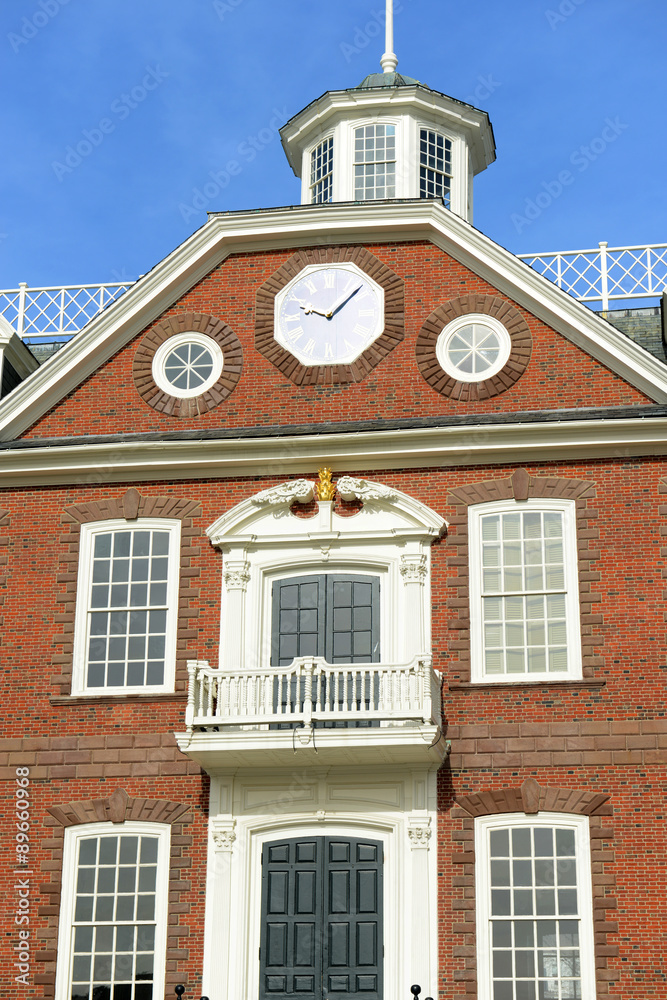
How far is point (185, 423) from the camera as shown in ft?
72.0

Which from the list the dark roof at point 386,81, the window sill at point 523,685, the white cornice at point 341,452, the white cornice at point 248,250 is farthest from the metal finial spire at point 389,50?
the window sill at point 523,685

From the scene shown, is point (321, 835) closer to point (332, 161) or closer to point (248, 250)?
point (248, 250)

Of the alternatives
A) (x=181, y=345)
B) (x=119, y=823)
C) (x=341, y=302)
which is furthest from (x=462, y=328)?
(x=119, y=823)

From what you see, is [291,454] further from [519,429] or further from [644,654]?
[644,654]

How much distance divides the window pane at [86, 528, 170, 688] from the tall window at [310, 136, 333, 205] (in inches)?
316

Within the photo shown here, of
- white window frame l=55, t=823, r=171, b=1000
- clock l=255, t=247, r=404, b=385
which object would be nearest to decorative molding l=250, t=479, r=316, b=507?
clock l=255, t=247, r=404, b=385

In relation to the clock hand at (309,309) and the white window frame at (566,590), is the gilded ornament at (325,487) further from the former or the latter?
the clock hand at (309,309)

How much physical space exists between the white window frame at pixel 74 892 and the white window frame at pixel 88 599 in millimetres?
1878

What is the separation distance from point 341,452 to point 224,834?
5.74 m

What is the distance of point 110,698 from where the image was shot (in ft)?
67.5

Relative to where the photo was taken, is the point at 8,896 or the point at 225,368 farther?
the point at 225,368

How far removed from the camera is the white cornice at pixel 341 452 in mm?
20641

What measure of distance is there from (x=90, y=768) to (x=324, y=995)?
14.8 ft

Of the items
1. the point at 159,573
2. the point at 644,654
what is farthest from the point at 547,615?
the point at 159,573
